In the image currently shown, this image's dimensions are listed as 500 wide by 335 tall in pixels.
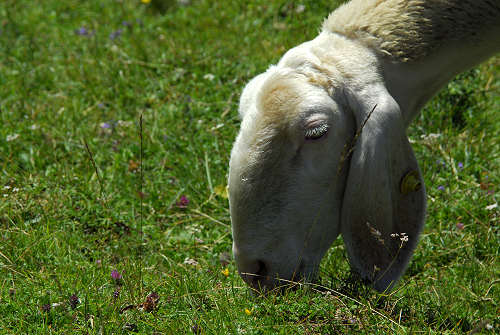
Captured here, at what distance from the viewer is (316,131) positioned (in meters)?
2.99

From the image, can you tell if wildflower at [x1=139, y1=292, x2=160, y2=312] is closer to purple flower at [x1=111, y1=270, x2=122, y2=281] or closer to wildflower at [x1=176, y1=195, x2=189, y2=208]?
purple flower at [x1=111, y1=270, x2=122, y2=281]

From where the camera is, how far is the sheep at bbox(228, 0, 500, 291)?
302cm

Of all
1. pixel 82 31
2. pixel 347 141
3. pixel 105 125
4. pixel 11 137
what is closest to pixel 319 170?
pixel 347 141

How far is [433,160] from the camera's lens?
4664mm

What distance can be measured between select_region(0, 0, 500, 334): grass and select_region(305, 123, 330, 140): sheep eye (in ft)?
2.27

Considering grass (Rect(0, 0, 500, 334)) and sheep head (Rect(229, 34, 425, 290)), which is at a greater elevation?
sheep head (Rect(229, 34, 425, 290))

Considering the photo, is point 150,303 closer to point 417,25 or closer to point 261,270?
point 261,270

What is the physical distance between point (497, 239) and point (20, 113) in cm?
365

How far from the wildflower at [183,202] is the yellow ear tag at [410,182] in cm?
163

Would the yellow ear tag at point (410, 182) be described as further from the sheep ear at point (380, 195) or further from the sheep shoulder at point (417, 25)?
the sheep shoulder at point (417, 25)

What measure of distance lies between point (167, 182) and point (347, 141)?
76.0 inches

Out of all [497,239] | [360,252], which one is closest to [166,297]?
[360,252]

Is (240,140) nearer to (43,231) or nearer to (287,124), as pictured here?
(287,124)

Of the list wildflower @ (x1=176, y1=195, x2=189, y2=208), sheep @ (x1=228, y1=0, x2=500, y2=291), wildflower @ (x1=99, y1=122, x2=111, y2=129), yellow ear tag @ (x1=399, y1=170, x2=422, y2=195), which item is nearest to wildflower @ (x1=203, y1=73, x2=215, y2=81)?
wildflower @ (x1=99, y1=122, x2=111, y2=129)
